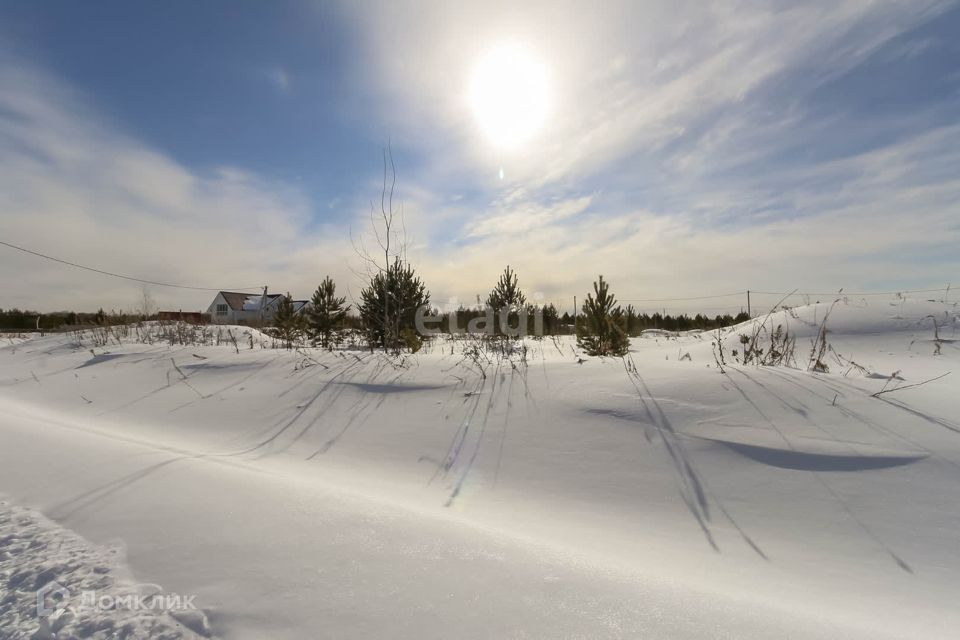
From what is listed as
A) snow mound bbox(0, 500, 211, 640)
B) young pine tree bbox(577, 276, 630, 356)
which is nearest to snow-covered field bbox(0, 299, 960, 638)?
snow mound bbox(0, 500, 211, 640)

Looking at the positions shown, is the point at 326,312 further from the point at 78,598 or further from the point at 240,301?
the point at 240,301

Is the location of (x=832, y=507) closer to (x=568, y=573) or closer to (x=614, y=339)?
(x=568, y=573)

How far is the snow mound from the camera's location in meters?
1.15

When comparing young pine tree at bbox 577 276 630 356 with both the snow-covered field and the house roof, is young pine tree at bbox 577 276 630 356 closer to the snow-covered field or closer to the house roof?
the snow-covered field

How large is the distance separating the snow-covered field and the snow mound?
0.01m

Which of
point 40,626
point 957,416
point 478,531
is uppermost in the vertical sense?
point 957,416

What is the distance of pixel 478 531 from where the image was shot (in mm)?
1961

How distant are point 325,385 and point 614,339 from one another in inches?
224

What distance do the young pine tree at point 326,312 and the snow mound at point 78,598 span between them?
1326cm

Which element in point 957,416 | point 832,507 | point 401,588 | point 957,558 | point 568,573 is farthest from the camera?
point 957,416

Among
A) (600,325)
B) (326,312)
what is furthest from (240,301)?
(600,325)

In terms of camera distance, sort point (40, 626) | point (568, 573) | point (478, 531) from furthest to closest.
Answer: point (478, 531) → point (568, 573) → point (40, 626)

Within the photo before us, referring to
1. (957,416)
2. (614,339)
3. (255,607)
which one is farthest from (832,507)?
(614,339)

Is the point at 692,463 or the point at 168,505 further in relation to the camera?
the point at 692,463
